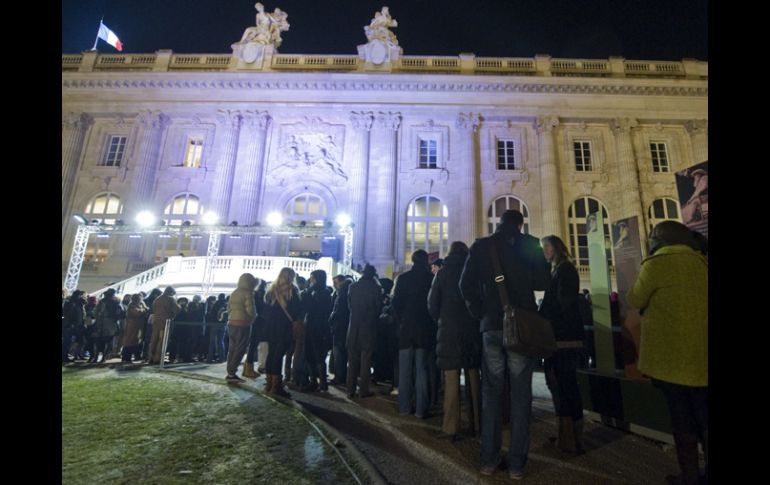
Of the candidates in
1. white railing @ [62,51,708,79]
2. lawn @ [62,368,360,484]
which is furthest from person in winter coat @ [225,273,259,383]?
white railing @ [62,51,708,79]

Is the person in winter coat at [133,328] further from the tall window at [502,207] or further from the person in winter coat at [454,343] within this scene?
the tall window at [502,207]

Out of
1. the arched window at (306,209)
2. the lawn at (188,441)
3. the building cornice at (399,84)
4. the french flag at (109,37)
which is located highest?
the french flag at (109,37)

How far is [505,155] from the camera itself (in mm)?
20859

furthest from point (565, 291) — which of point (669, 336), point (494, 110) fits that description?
point (494, 110)

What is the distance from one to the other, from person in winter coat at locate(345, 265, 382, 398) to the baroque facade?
528 inches

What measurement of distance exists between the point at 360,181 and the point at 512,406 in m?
17.6

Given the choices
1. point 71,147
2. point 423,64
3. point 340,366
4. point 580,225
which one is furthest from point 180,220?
point 580,225

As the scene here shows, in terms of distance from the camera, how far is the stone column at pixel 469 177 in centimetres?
1897

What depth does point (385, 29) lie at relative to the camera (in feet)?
72.0

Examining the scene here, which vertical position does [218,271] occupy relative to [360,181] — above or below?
below

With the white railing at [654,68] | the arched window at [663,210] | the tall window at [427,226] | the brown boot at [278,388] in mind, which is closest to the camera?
the brown boot at [278,388]

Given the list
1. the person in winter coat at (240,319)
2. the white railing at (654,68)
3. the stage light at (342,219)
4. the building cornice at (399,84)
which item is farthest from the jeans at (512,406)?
the white railing at (654,68)

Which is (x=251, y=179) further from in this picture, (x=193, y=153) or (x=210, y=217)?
(x=193, y=153)

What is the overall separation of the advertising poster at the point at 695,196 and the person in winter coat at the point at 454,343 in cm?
389
